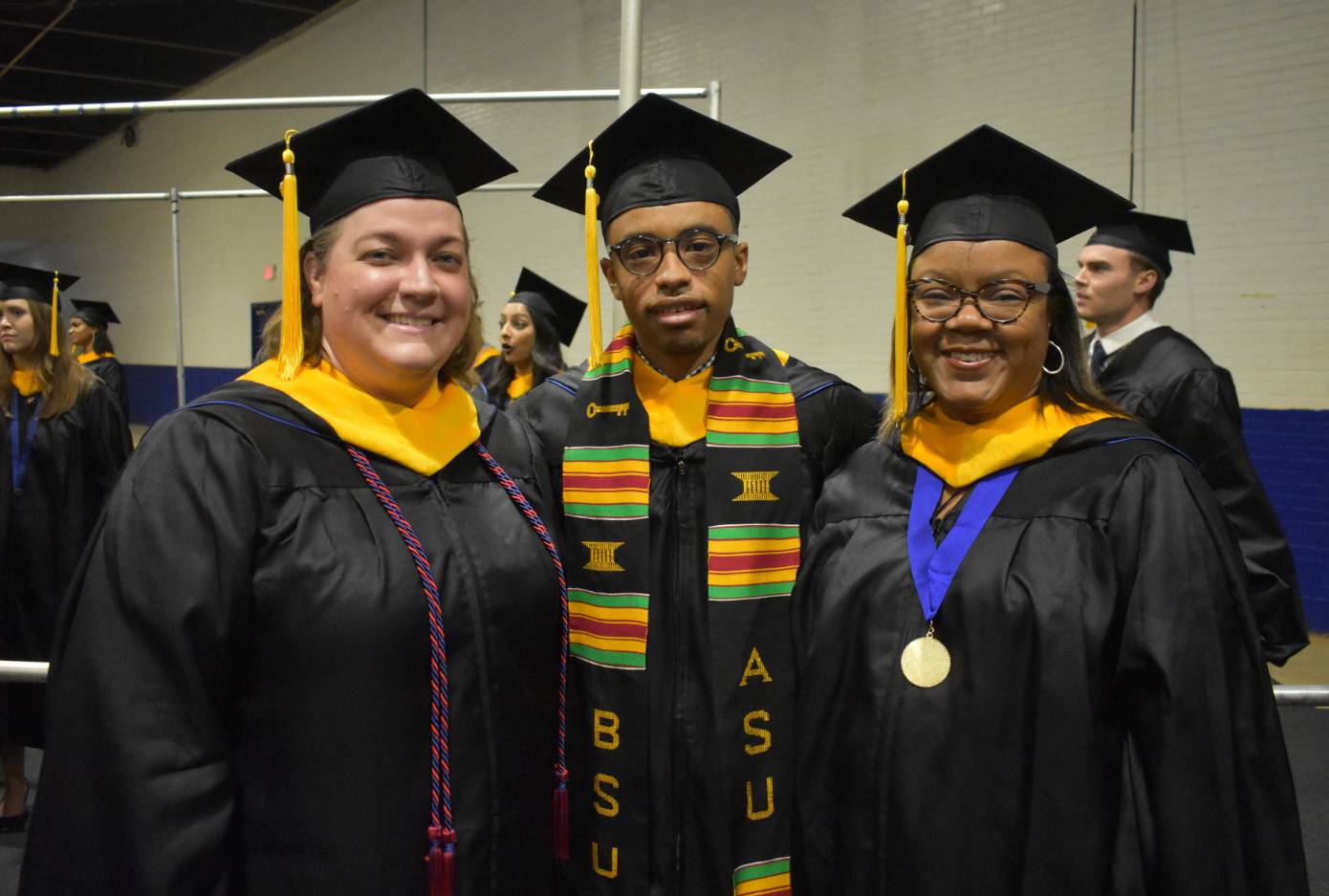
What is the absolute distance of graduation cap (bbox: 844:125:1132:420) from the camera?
1.75 meters

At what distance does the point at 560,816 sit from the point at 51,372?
3644 millimetres

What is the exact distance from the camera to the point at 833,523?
1.89 m

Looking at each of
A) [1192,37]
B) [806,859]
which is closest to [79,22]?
[1192,37]

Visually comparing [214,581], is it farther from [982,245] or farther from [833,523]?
[982,245]

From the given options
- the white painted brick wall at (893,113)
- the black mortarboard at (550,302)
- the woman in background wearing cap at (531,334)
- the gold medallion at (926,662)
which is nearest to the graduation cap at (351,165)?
the gold medallion at (926,662)

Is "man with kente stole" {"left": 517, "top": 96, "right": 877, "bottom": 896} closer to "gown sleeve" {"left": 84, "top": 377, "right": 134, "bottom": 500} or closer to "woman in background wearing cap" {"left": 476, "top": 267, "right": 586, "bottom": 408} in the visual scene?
"gown sleeve" {"left": 84, "top": 377, "right": 134, "bottom": 500}

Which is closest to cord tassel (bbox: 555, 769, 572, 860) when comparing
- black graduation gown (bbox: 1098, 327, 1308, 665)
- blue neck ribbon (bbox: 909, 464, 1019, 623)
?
blue neck ribbon (bbox: 909, 464, 1019, 623)

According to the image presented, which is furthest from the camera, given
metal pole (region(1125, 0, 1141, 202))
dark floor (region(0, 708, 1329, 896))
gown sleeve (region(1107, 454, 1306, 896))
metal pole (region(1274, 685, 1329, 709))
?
metal pole (region(1125, 0, 1141, 202))

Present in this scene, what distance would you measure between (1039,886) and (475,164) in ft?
5.37

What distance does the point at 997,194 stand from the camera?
1781 millimetres

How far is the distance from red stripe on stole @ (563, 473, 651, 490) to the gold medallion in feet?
2.27

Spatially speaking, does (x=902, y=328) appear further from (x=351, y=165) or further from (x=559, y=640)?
(x=351, y=165)

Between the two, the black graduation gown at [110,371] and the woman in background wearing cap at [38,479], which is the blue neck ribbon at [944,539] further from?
the black graduation gown at [110,371]

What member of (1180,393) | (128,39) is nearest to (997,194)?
(1180,393)
